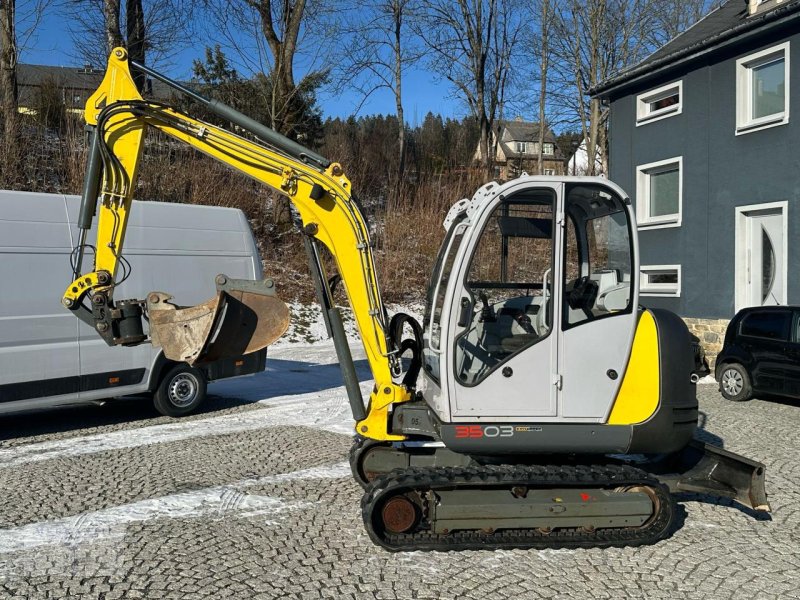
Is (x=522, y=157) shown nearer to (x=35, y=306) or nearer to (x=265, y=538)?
(x=35, y=306)

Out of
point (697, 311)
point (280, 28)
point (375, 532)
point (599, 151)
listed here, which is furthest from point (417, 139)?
point (375, 532)

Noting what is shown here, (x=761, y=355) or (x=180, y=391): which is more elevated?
(x=761, y=355)

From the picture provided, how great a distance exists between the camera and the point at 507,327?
5.45 m

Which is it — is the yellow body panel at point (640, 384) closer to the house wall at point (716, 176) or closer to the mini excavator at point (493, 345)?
the mini excavator at point (493, 345)

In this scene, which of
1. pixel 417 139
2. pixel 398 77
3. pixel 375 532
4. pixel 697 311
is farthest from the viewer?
pixel 417 139

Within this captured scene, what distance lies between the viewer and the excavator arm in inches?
224

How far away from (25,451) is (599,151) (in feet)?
117

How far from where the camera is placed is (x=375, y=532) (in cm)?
507

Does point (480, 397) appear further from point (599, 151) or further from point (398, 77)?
point (599, 151)

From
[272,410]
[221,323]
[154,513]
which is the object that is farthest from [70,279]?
[221,323]

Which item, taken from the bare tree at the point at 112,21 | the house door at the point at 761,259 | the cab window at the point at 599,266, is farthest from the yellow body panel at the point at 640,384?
the bare tree at the point at 112,21

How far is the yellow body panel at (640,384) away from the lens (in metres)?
5.22

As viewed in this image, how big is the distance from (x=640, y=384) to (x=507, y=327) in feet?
3.26

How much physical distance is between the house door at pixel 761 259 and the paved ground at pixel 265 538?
716cm
